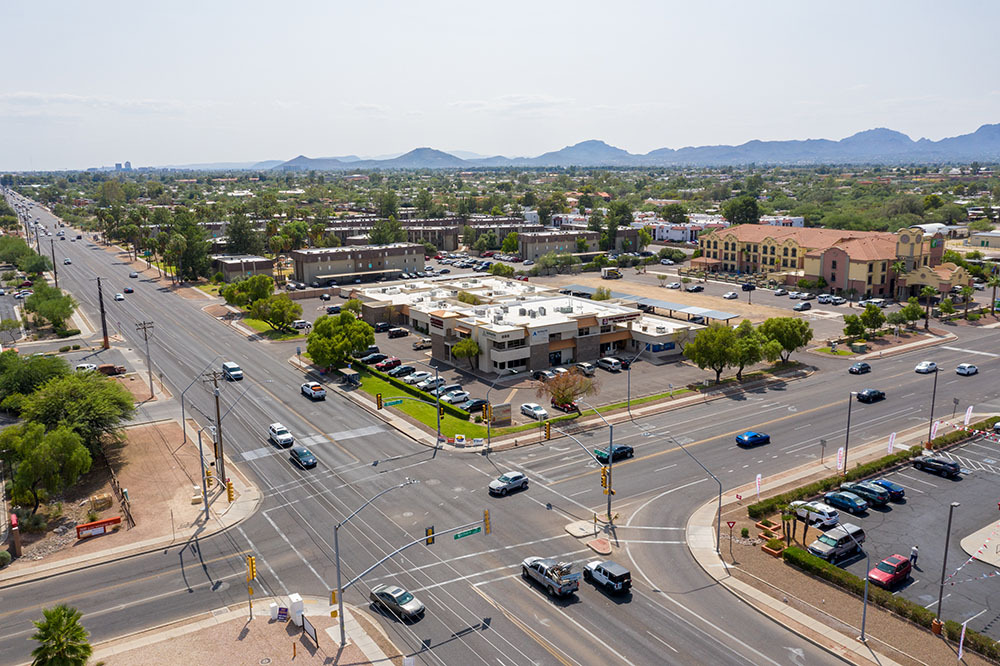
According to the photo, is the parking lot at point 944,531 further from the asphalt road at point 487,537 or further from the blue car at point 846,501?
the asphalt road at point 487,537

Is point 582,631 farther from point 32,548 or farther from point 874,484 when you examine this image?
point 32,548

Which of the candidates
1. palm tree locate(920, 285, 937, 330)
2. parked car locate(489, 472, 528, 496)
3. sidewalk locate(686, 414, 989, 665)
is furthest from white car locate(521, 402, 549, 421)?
palm tree locate(920, 285, 937, 330)

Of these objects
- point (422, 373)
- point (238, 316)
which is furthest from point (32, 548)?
point (238, 316)

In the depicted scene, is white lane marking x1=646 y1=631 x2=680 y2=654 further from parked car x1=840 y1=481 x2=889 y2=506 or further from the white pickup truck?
parked car x1=840 y1=481 x2=889 y2=506

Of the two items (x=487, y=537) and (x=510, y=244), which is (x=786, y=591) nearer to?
(x=487, y=537)

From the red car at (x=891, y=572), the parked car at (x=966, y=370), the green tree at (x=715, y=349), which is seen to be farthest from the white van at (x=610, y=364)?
the red car at (x=891, y=572)
